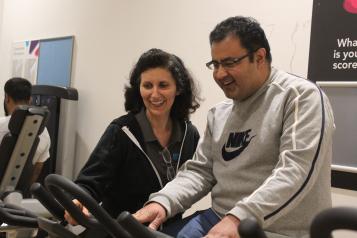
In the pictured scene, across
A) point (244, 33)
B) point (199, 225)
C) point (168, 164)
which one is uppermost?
point (244, 33)

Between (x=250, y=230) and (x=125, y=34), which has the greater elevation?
(x=125, y=34)

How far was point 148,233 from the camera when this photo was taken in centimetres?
79

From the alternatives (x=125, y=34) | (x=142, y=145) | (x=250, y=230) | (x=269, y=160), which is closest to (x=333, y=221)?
(x=250, y=230)

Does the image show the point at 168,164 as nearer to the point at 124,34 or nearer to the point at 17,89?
the point at 17,89

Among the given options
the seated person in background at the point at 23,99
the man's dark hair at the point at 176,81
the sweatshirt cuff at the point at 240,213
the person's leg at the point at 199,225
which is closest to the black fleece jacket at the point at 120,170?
the man's dark hair at the point at 176,81

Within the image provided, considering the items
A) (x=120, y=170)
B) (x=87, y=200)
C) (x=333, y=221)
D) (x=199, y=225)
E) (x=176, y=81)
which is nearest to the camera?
(x=333, y=221)

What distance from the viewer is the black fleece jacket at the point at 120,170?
5.42 feet

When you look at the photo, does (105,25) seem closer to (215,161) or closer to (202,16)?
(202,16)

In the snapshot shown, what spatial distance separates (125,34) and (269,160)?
2.61 metres

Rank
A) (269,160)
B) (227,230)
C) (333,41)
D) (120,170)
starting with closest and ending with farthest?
1. (227,230)
2. (269,160)
3. (120,170)
4. (333,41)

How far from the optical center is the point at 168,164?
1772mm

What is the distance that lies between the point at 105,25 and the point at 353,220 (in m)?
3.57

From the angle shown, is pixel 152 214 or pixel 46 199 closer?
pixel 46 199

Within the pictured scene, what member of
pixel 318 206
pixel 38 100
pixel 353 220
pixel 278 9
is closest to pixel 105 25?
pixel 38 100
